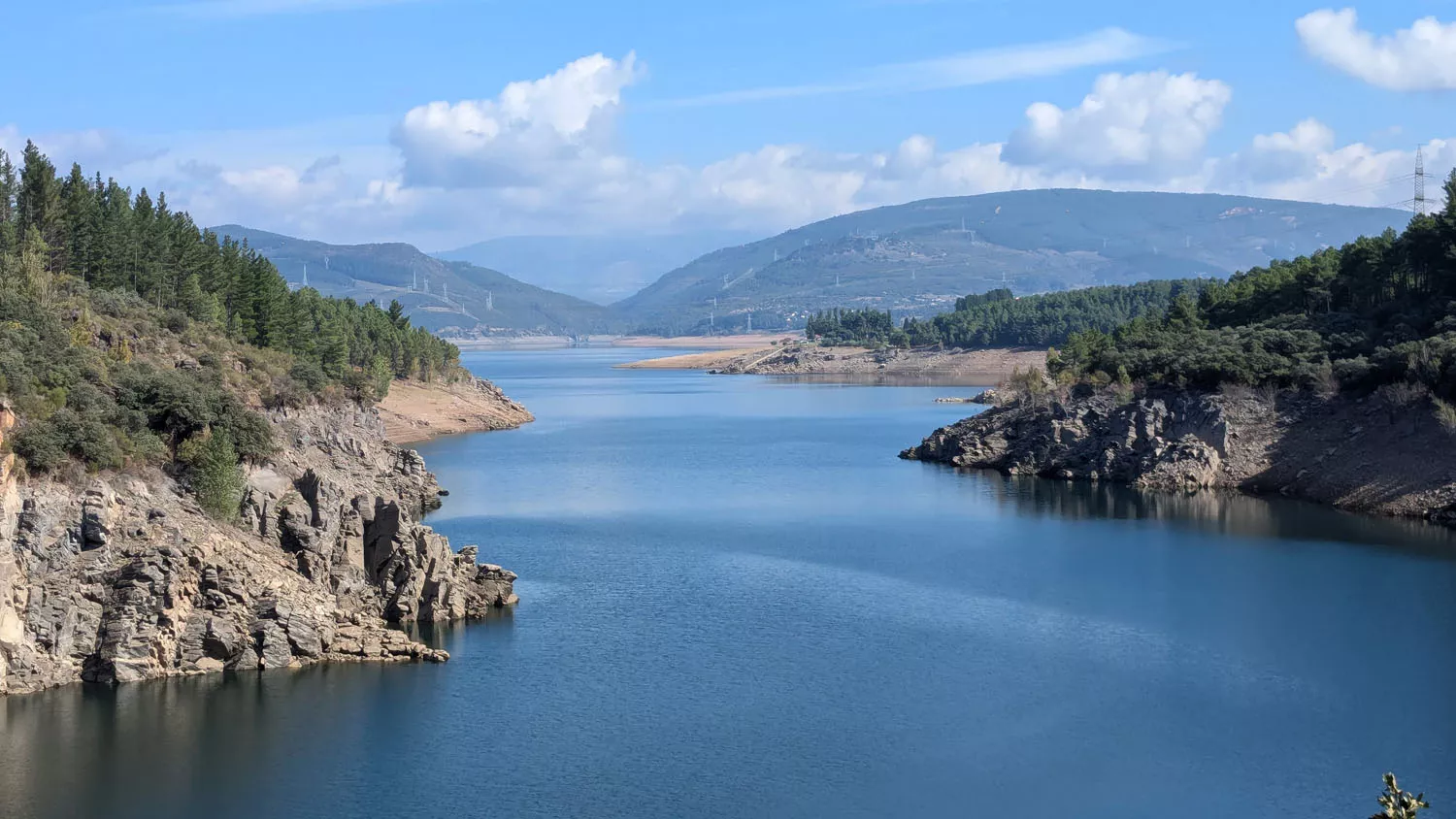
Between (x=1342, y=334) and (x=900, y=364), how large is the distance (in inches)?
4295

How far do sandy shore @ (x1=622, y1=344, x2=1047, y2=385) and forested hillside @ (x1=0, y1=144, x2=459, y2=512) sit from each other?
8261cm

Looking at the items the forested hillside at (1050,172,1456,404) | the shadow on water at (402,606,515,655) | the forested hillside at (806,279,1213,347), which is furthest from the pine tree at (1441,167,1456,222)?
the forested hillside at (806,279,1213,347)

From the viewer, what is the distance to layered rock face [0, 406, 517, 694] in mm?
30172

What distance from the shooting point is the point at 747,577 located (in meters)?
44.2

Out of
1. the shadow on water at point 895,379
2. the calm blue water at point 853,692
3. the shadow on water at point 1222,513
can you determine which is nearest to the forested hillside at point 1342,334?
the shadow on water at point 1222,513

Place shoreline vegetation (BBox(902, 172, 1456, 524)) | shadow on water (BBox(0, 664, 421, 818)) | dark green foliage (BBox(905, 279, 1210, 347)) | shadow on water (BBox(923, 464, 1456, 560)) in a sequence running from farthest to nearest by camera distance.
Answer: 1. dark green foliage (BBox(905, 279, 1210, 347))
2. shoreline vegetation (BBox(902, 172, 1456, 524))
3. shadow on water (BBox(923, 464, 1456, 560))
4. shadow on water (BBox(0, 664, 421, 818))

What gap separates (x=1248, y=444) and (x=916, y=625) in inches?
1225

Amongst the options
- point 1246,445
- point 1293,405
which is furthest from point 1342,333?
point 1246,445

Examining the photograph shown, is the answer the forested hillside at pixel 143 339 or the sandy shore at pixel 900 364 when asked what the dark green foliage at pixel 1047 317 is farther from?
the forested hillside at pixel 143 339

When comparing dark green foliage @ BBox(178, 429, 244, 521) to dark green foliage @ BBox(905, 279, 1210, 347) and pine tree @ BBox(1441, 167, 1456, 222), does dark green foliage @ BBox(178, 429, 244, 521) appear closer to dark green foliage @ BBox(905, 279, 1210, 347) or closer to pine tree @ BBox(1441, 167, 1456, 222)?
pine tree @ BBox(1441, 167, 1456, 222)

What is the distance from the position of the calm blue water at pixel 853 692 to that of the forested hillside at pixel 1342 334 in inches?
360

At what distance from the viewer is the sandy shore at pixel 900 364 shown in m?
159

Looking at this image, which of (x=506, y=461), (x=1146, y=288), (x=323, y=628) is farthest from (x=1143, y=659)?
(x=1146, y=288)

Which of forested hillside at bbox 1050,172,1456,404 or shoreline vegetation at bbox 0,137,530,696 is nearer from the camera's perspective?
shoreline vegetation at bbox 0,137,530,696
